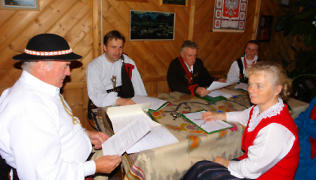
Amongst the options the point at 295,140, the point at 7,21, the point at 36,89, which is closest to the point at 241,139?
the point at 295,140

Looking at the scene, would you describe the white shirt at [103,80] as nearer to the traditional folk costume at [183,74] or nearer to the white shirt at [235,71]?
the traditional folk costume at [183,74]

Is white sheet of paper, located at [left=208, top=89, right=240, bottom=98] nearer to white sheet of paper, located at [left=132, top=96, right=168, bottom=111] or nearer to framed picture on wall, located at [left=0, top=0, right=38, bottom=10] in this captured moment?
white sheet of paper, located at [left=132, top=96, right=168, bottom=111]

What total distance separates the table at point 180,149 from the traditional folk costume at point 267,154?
0.10 m

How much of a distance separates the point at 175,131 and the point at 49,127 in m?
0.86

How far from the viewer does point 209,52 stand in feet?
15.3

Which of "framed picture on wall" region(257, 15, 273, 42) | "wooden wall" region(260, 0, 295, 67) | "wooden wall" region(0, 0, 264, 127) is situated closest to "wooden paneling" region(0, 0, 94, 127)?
"wooden wall" region(0, 0, 264, 127)

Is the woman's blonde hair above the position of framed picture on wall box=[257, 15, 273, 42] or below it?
below

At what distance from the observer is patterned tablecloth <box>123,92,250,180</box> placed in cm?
138

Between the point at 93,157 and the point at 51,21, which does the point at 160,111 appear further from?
the point at 51,21

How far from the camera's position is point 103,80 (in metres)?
2.84

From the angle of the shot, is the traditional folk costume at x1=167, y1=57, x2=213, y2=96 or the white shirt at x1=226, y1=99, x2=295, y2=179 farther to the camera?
the traditional folk costume at x1=167, y1=57, x2=213, y2=96

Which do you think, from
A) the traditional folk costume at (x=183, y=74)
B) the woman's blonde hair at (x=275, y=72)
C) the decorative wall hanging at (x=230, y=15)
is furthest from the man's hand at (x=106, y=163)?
the decorative wall hanging at (x=230, y=15)

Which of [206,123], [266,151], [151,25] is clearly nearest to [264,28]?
[151,25]

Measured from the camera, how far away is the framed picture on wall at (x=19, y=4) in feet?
9.30
